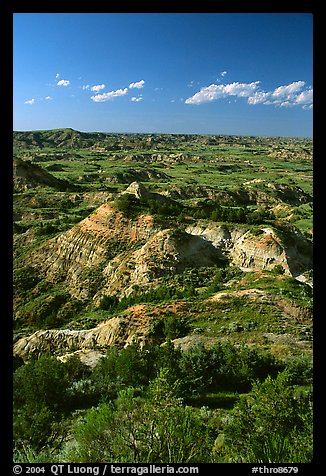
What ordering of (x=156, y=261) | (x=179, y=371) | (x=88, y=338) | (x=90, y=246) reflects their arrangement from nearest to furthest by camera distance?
(x=179, y=371) < (x=88, y=338) < (x=156, y=261) < (x=90, y=246)

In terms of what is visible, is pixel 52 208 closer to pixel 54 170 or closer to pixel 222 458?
pixel 54 170

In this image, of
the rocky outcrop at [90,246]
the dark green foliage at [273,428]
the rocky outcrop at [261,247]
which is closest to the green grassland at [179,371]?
the dark green foliage at [273,428]

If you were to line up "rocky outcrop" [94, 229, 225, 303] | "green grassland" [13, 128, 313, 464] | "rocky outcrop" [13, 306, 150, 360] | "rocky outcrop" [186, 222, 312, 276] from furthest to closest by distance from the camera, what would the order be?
"rocky outcrop" [186, 222, 312, 276] < "rocky outcrop" [94, 229, 225, 303] < "rocky outcrop" [13, 306, 150, 360] < "green grassland" [13, 128, 313, 464]

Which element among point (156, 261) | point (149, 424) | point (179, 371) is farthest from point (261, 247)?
point (149, 424)

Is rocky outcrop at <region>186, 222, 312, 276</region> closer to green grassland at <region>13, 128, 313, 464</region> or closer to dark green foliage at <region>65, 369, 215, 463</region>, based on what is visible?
green grassland at <region>13, 128, 313, 464</region>

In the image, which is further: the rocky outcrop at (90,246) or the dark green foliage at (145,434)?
the rocky outcrop at (90,246)

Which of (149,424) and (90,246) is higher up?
(90,246)

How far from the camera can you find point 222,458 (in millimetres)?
2416

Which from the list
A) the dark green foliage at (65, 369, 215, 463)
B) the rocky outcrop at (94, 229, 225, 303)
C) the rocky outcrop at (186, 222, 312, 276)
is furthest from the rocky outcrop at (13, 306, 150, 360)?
the rocky outcrop at (186, 222, 312, 276)

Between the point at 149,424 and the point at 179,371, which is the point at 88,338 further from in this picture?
the point at 149,424

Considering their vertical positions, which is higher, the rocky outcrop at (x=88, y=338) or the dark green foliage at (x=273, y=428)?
the dark green foliage at (x=273, y=428)

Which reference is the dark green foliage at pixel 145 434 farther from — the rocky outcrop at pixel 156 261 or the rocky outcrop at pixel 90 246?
the rocky outcrop at pixel 90 246
